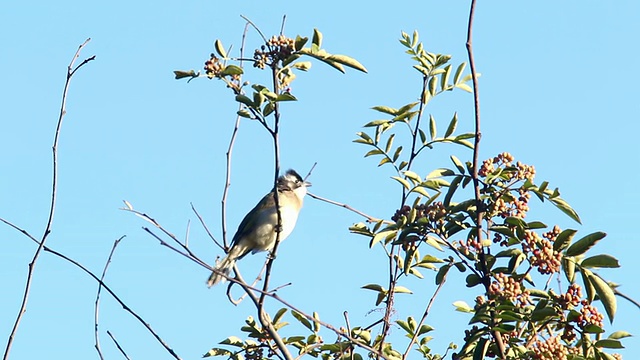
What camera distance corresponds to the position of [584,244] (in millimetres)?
3676

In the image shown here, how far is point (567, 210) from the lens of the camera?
160 inches

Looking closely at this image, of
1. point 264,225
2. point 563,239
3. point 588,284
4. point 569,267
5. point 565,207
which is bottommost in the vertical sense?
point 588,284

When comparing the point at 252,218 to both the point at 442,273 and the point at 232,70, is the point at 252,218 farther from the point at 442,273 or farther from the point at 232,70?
the point at 232,70

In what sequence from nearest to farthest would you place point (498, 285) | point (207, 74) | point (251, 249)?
1. point (498, 285)
2. point (207, 74)
3. point (251, 249)

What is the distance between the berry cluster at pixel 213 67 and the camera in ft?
13.9

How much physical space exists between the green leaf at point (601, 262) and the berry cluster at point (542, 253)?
Result: 0.40 ft

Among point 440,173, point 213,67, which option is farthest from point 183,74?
point 440,173

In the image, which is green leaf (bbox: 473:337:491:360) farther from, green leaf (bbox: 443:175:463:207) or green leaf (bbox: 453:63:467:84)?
green leaf (bbox: 453:63:467:84)

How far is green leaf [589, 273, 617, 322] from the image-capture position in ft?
11.5

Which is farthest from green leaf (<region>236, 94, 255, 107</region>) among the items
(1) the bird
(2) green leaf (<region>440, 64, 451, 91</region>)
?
(1) the bird

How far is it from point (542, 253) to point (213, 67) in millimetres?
1725

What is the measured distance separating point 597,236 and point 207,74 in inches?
75.1

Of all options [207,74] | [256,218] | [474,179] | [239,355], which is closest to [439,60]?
[474,179]

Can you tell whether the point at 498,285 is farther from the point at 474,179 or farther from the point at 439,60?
the point at 439,60
